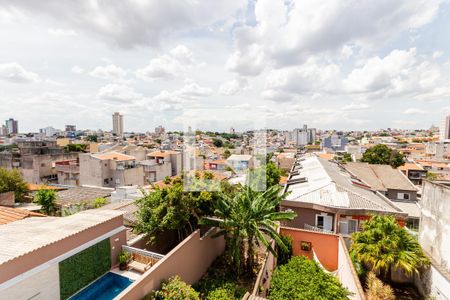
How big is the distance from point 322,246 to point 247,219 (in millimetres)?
5234

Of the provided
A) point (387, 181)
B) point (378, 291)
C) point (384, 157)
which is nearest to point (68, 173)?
point (378, 291)

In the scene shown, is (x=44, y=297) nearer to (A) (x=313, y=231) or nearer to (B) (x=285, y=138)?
(A) (x=313, y=231)

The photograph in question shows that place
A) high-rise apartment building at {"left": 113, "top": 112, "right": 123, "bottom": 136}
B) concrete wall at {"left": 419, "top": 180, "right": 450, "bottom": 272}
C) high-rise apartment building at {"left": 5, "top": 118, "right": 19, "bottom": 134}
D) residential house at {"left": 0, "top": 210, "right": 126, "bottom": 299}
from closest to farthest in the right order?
residential house at {"left": 0, "top": 210, "right": 126, "bottom": 299}, concrete wall at {"left": 419, "top": 180, "right": 450, "bottom": 272}, high-rise apartment building at {"left": 5, "top": 118, "right": 19, "bottom": 134}, high-rise apartment building at {"left": 113, "top": 112, "right": 123, "bottom": 136}

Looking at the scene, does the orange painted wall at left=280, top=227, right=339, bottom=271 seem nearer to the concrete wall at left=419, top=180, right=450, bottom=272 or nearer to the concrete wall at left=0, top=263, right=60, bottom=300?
the concrete wall at left=419, top=180, right=450, bottom=272

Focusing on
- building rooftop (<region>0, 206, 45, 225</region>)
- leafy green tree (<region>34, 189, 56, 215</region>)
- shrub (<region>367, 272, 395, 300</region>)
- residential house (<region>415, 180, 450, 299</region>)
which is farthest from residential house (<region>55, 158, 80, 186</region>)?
residential house (<region>415, 180, 450, 299</region>)

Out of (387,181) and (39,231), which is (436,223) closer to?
(39,231)

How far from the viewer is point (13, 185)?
20859 millimetres

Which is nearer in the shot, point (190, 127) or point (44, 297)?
point (44, 297)

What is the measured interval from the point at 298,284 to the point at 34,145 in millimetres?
52371

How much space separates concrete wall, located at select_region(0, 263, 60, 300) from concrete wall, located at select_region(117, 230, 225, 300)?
238 centimetres

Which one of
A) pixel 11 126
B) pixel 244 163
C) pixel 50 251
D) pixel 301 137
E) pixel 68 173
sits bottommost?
pixel 68 173

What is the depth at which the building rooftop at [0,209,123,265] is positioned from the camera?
6705mm

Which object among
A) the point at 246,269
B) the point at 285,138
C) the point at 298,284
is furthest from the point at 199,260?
the point at 285,138

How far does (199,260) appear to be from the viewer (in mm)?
12070
